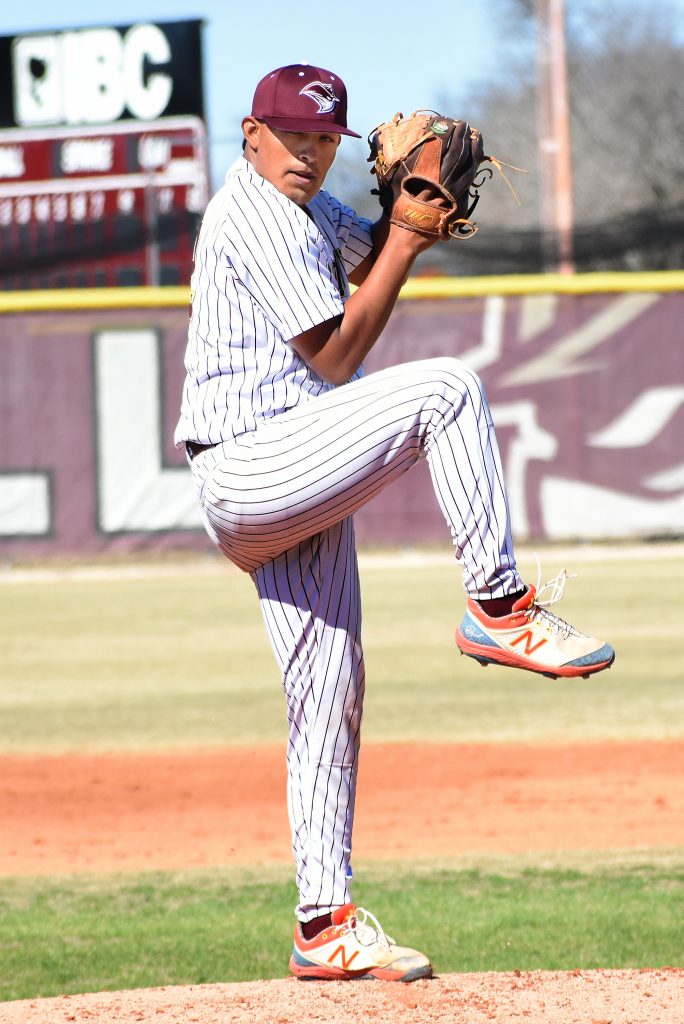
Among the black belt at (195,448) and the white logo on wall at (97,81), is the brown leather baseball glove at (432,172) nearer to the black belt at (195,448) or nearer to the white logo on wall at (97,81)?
the black belt at (195,448)

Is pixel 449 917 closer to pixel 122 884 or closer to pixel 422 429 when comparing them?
pixel 122 884

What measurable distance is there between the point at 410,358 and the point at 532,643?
10056mm

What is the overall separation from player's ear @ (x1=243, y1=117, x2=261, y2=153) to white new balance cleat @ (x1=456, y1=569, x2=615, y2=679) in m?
0.99

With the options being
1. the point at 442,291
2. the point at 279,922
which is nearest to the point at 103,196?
the point at 442,291

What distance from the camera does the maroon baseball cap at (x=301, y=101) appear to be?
111 inches

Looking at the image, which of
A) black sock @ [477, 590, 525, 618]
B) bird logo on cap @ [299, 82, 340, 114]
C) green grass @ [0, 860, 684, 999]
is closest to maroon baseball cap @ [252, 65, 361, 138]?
bird logo on cap @ [299, 82, 340, 114]

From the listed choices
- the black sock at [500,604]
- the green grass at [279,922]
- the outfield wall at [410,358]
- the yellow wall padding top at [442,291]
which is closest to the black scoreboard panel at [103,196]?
the yellow wall padding top at [442,291]

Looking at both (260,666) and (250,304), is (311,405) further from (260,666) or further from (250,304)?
(260,666)

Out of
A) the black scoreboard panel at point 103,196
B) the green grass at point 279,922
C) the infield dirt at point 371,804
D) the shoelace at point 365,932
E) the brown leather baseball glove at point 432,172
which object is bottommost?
the infield dirt at point 371,804

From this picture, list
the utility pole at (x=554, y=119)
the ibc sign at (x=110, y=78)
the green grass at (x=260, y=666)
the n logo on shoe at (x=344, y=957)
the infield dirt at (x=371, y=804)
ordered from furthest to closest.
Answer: the utility pole at (x=554, y=119)
the ibc sign at (x=110, y=78)
the green grass at (x=260, y=666)
the infield dirt at (x=371, y=804)
the n logo on shoe at (x=344, y=957)

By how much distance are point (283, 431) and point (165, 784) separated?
142 inches

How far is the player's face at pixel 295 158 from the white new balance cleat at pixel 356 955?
1477 mm

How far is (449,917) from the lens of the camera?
440 centimetres

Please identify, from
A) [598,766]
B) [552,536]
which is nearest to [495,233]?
[552,536]
